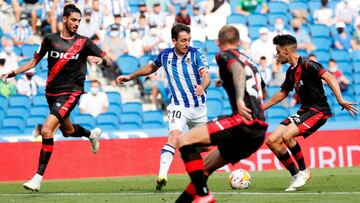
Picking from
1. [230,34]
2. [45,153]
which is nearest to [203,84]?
[45,153]

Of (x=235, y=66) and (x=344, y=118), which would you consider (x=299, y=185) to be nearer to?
(x=235, y=66)

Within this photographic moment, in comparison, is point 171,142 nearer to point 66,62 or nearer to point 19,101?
point 66,62

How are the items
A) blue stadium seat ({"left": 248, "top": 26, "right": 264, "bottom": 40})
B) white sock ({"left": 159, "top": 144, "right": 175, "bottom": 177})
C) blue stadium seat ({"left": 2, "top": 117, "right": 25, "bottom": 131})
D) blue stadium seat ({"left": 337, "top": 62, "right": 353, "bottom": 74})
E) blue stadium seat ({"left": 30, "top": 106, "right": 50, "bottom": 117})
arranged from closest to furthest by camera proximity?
1. white sock ({"left": 159, "top": 144, "right": 175, "bottom": 177})
2. blue stadium seat ({"left": 2, "top": 117, "right": 25, "bottom": 131})
3. blue stadium seat ({"left": 30, "top": 106, "right": 50, "bottom": 117})
4. blue stadium seat ({"left": 337, "top": 62, "right": 353, "bottom": 74})
5. blue stadium seat ({"left": 248, "top": 26, "right": 264, "bottom": 40})

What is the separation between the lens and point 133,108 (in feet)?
71.7

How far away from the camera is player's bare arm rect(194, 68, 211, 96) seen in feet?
41.7

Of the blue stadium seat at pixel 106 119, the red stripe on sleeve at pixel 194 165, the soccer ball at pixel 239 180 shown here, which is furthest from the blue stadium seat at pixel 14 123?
the red stripe on sleeve at pixel 194 165

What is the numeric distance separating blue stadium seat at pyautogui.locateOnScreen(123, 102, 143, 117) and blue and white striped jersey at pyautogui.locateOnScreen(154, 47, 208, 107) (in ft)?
25.2

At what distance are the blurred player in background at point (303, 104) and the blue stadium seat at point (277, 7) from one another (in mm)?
11115

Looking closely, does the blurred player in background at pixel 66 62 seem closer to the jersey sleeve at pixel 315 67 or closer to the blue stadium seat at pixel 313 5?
the jersey sleeve at pixel 315 67

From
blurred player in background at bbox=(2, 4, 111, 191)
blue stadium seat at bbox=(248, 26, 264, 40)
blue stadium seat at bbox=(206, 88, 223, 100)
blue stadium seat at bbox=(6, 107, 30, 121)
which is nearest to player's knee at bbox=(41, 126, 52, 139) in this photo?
blurred player in background at bbox=(2, 4, 111, 191)

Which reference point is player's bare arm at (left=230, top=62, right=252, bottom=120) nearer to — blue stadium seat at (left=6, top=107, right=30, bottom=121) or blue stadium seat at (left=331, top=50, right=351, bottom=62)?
blue stadium seat at (left=6, top=107, right=30, bottom=121)

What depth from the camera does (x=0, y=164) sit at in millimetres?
18703

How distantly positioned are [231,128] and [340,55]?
1437cm

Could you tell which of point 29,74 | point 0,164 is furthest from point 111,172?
point 29,74
